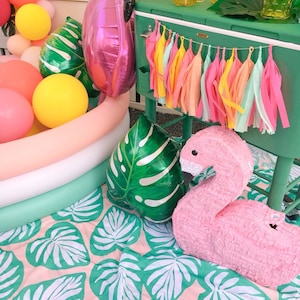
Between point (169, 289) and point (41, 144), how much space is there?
0.58 metres

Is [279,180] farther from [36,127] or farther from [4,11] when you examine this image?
[4,11]

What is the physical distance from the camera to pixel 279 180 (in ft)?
3.32

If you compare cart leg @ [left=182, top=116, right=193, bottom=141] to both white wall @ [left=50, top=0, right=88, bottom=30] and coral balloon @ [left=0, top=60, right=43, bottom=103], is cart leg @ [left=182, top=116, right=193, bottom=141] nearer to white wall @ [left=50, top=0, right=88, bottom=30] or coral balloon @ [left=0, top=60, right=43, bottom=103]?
coral balloon @ [left=0, top=60, right=43, bottom=103]

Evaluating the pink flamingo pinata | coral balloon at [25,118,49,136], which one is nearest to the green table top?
the pink flamingo pinata

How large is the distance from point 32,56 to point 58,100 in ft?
1.73

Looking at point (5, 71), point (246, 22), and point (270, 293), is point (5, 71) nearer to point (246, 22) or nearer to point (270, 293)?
point (246, 22)

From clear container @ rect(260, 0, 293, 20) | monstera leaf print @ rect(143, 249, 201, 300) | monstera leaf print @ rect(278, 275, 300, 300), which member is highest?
clear container @ rect(260, 0, 293, 20)

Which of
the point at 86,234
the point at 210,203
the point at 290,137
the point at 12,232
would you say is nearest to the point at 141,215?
the point at 86,234

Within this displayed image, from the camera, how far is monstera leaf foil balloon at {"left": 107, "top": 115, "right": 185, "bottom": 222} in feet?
3.66

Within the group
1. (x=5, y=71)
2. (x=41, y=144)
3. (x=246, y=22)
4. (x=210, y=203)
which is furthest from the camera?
(x=5, y=71)

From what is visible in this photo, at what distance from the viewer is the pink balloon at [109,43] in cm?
118

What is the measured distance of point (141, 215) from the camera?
4.02 ft

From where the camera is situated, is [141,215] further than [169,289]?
Yes

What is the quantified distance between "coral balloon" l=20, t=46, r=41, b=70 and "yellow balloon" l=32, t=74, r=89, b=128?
39 cm
